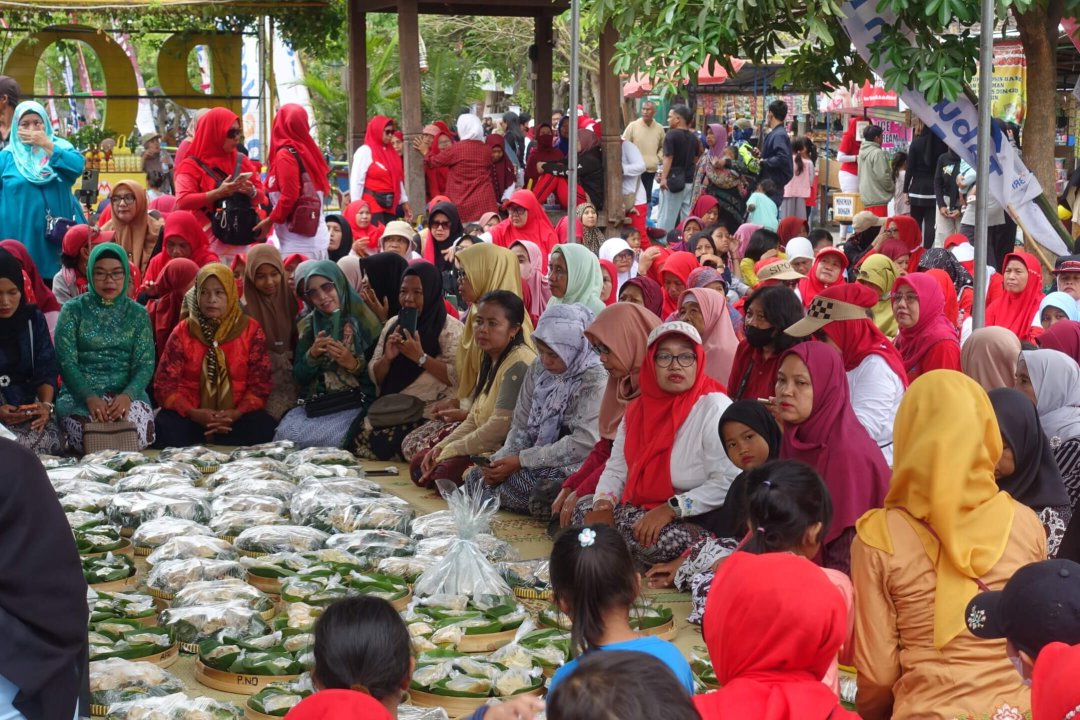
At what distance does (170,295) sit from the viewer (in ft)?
24.6

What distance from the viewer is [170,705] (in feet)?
11.4

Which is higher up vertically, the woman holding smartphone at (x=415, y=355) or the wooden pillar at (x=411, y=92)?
the wooden pillar at (x=411, y=92)

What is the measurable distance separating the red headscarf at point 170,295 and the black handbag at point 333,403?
92 centimetres

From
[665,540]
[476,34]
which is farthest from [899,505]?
[476,34]

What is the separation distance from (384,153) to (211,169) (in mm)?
2678

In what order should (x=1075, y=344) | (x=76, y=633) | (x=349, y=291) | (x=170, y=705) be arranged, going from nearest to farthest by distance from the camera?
(x=76, y=633)
(x=170, y=705)
(x=1075, y=344)
(x=349, y=291)

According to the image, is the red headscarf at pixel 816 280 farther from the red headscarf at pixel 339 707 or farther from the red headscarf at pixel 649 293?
the red headscarf at pixel 339 707

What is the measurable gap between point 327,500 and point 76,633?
296 cm

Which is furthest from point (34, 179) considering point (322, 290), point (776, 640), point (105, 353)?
point (776, 640)

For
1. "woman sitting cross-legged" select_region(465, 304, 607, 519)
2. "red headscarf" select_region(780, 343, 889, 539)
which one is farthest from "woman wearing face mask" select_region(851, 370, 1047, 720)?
"woman sitting cross-legged" select_region(465, 304, 607, 519)

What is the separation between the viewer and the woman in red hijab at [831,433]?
13.8ft

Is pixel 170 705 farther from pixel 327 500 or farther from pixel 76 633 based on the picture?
pixel 327 500

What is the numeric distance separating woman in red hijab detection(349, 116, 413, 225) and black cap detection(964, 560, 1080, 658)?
8710 millimetres

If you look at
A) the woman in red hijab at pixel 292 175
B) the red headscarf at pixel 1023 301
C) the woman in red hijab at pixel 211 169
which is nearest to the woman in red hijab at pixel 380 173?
the woman in red hijab at pixel 292 175
